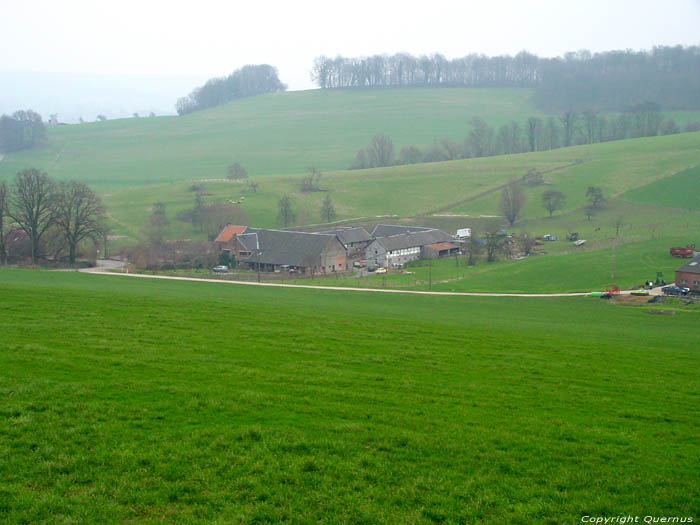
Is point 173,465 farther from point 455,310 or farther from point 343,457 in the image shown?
point 455,310

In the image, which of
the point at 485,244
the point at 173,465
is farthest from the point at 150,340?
the point at 485,244

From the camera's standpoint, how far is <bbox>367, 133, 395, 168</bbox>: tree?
13425 cm

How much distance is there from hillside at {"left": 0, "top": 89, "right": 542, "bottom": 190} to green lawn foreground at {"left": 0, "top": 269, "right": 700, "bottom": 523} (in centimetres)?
11817

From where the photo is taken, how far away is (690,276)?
47344 millimetres

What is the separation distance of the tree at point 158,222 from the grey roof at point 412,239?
31.1 meters

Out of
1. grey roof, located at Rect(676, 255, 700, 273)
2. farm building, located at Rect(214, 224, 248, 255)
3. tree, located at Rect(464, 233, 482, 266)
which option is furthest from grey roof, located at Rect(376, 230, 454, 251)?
grey roof, located at Rect(676, 255, 700, 273)

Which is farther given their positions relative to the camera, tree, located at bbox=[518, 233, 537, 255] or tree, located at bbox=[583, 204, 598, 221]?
tree, located at bbox=[583, 204, 598, 221]

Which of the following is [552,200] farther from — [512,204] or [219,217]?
[219,217]

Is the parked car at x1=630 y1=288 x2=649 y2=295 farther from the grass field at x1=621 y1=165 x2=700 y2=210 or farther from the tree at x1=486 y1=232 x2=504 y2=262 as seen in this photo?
the grass field at x1=621 y1=165 x2=700 y2=210

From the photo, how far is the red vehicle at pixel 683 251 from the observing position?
59372 mm

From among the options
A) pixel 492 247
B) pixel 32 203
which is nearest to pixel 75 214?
pixel 32 203

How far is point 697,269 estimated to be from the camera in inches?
1849

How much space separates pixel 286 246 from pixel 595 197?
→ 5020 cm

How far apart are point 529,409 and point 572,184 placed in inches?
3834
